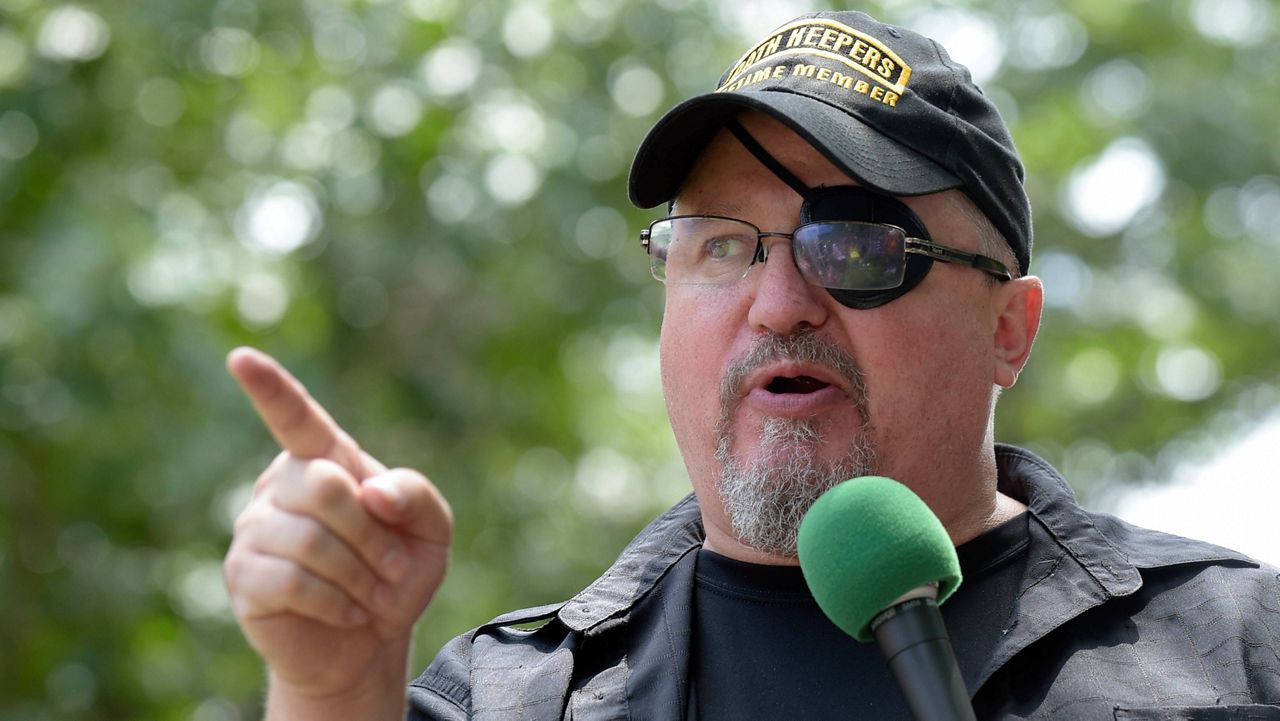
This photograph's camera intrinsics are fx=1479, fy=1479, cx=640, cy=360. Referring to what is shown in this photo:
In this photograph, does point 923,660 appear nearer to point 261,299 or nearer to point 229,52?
point 261,299

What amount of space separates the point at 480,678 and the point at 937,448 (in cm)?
107

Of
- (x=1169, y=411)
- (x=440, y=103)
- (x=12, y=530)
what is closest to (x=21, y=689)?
(x=12, y=530)

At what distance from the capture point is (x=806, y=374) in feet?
9.90

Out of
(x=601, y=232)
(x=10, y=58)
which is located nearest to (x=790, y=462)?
(x=10, y=58)

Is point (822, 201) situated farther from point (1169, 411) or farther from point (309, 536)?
point (1169, 411)

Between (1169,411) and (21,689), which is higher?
(1169,411)

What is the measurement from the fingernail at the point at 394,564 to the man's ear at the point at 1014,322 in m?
1.70

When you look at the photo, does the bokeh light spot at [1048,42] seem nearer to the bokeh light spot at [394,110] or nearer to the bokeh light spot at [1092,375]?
the bokeh light spot at [1092,375]

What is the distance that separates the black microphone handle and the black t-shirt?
0.88 m

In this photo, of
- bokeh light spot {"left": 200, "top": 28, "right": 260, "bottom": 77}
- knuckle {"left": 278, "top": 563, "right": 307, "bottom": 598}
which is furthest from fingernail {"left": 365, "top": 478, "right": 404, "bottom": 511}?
bokeh light spot {"left": 200, "top": 28, "right": 260, "bottom": 77}

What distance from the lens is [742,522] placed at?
10.00 feet

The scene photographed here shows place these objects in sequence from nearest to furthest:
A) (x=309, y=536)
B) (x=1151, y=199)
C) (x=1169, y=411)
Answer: (x=309, y=536), (x=1151, y=199), (x=1169, y=411)

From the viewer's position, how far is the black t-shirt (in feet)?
9.50

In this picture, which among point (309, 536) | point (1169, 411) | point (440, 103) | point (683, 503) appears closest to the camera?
point (309, 536)
